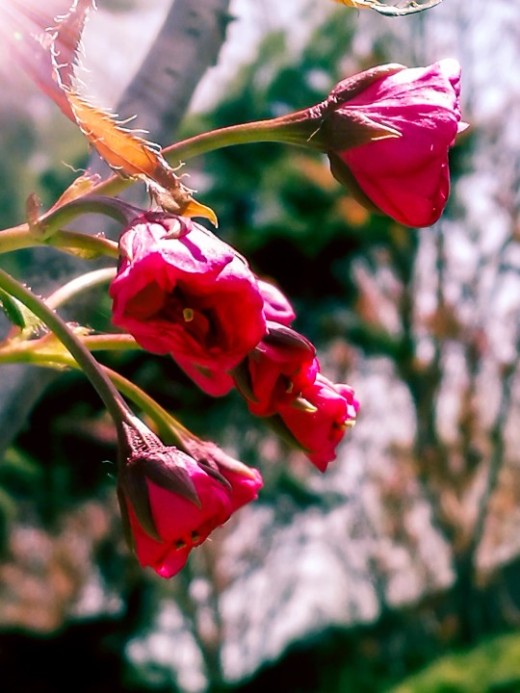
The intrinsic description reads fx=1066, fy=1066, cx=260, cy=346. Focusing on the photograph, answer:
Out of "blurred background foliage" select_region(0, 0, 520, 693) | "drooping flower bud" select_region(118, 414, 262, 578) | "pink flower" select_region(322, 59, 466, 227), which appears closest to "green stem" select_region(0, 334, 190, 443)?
"drooping flower bud" select_region(118, 414, 262, 578)

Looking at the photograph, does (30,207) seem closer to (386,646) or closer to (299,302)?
(299,302)

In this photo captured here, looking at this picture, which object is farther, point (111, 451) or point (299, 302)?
point (299, 302)

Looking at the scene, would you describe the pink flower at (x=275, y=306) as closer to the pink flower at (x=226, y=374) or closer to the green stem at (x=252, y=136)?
the pink flower at (x=226, y=374)

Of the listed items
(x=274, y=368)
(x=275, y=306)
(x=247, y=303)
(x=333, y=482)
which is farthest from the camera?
(x=333, y=482)

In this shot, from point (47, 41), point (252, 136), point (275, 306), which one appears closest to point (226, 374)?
point (275, 306)

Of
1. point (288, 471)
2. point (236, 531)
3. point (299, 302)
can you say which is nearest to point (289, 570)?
point (236, 531)

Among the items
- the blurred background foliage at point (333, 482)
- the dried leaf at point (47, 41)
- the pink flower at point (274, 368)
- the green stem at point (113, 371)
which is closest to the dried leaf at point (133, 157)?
the dried leaf at point (47, 41)

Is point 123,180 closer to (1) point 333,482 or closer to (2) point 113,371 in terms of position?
(2) point 113,371
